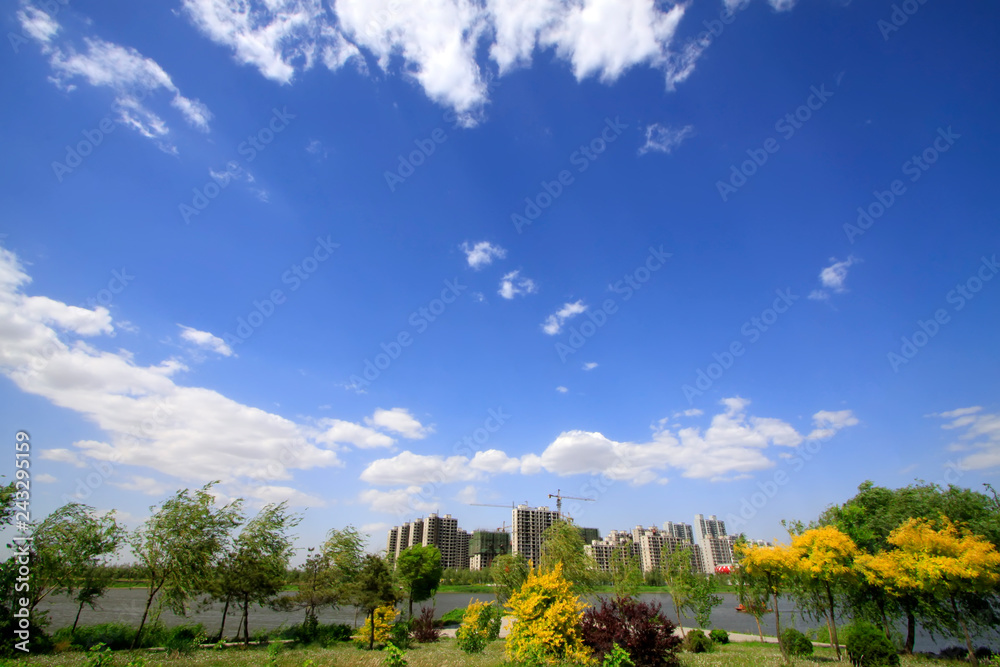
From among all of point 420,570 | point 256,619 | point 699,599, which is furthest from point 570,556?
point 256,619

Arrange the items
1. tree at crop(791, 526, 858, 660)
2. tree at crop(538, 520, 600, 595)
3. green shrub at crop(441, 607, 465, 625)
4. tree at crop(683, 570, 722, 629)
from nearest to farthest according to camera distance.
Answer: tree at crop(791, 526, 858, 660), tree at crop(538, 520, 600, 595), tree at crop(683, 570, 722, 629), green shrub at crop(441, 607, 465, 625)

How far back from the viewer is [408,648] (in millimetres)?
22906

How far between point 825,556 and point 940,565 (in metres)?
3.61

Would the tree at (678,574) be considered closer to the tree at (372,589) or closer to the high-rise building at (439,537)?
the tree at (372,589)

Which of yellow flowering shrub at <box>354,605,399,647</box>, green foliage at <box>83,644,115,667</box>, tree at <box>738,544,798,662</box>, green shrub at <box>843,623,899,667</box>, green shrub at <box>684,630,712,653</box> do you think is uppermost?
tree at <box>738,544,798,662</box>

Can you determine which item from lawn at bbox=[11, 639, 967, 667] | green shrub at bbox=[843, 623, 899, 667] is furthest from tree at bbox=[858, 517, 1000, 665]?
lawn at bbox=[11, 639, 967, 667]

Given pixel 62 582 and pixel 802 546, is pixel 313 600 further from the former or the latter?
pixel 802 546

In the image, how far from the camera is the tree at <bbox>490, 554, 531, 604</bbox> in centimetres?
3027

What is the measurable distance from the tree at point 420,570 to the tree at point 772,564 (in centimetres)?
2929

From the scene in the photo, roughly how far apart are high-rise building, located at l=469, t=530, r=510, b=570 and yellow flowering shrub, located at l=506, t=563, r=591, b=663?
130 meters

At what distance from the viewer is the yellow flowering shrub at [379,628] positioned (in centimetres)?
2295

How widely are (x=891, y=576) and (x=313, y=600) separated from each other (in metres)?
28.0

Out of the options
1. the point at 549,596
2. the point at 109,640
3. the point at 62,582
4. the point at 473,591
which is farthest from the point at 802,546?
the point at 473,591

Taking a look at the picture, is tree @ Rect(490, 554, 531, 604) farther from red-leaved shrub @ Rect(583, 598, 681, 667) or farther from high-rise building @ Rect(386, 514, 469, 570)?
high-rise building @ Rect(386, 514, 469, 570)
